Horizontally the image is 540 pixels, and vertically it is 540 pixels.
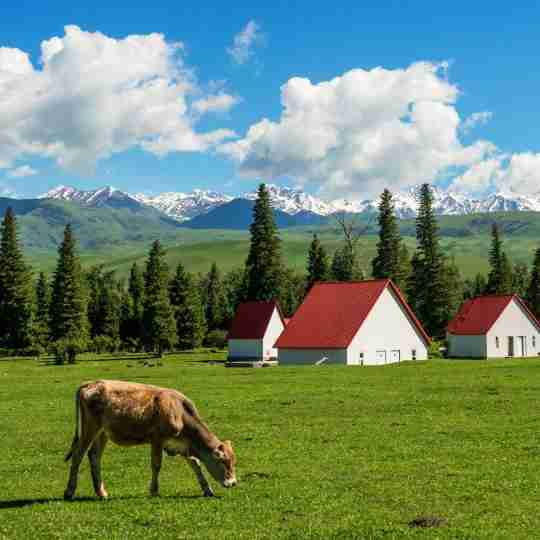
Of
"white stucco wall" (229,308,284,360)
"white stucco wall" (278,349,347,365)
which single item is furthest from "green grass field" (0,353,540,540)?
"white stucco wall" (229,308,284,360)

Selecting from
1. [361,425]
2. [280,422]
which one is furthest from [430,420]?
[280,422]

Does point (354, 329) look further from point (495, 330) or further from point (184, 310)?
point (184, 310)

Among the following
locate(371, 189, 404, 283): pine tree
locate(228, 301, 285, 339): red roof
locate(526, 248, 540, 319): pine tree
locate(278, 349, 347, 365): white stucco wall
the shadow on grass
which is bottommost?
the shadow on grass

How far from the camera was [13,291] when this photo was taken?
108m

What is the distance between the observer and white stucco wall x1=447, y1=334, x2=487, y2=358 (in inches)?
3354

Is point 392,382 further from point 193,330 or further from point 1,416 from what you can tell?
point 193,330

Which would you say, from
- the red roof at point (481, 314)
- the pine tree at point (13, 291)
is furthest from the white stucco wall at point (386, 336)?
the pine tree at point (13, 291)

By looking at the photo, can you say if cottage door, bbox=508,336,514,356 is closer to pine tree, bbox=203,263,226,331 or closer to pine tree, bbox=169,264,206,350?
pine tree, bbox=169,264,206,350

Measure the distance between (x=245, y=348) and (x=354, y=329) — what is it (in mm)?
29382

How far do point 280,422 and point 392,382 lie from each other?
17361 millimetres

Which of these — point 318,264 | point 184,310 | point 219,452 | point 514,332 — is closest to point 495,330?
point 514,332

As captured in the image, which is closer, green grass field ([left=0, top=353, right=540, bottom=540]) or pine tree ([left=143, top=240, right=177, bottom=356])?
green grass field ([left=0, top=353, right=540, bottom=540])

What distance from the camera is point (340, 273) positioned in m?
126

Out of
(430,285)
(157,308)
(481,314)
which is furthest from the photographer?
(157,308)
